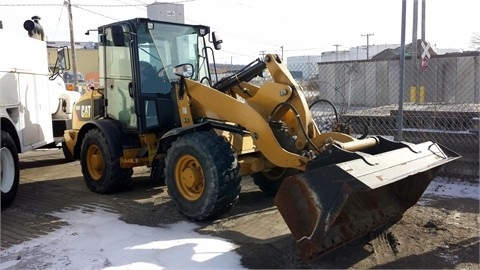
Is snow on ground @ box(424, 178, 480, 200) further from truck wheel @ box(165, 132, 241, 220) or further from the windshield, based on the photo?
the windshield

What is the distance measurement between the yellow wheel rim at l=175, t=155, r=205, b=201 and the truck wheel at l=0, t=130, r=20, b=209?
8.49 ft

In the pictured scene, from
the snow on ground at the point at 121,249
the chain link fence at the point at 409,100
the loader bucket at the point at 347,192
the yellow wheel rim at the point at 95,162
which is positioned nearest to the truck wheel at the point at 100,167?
the yellow wheel rim at the point at 95,162

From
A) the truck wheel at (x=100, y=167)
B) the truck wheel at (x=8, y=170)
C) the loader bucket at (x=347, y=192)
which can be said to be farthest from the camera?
the truck wheel at (x=100, y=167)

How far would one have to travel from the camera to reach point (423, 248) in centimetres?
451

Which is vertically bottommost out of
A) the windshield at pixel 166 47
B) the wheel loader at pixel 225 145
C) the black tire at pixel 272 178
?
the black tire at pixel 272 178

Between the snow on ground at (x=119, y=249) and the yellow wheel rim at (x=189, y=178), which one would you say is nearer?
the snow on ground at (x=119, y=249)

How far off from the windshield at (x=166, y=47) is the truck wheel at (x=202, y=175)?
1491 millimetres

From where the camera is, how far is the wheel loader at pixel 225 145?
4035mm

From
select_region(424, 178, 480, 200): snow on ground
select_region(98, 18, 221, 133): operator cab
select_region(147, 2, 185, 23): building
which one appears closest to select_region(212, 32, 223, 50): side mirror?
select_region(98, 18, 221, 133): operator cab

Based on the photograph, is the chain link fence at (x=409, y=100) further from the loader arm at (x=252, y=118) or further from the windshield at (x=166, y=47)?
the windshield at (x=166, y=47)

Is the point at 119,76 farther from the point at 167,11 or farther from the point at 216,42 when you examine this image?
the point at 167,11

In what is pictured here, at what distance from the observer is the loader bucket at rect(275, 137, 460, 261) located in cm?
384

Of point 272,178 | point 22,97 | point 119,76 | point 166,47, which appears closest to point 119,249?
point 272,178

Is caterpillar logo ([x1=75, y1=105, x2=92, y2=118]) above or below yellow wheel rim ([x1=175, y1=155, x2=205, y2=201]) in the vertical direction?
above
